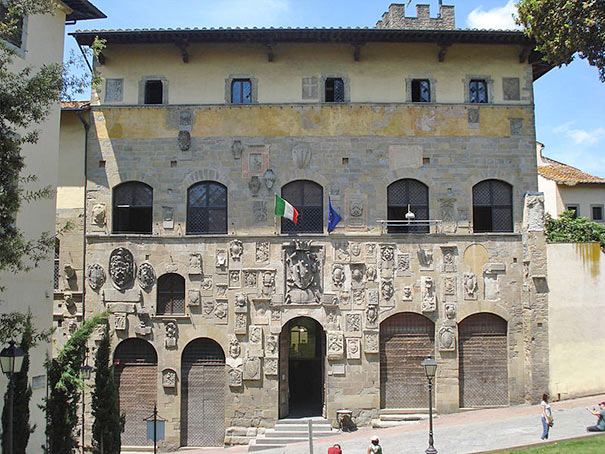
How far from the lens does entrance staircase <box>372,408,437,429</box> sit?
2094cm

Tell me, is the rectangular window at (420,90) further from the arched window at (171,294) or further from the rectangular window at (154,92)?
the arched window at (171,294)

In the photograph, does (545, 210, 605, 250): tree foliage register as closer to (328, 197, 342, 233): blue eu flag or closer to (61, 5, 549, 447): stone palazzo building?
(61, 5, 549, 447): stone palazzo building

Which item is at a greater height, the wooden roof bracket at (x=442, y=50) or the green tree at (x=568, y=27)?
the wooden roof bracket at (x=442, y=50)

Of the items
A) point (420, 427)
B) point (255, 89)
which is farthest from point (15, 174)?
→ point (420, 427)

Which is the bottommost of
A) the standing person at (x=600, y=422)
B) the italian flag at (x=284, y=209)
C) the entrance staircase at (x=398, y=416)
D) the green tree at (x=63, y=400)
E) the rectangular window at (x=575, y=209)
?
the entrance staircase at (x=398, y=416)

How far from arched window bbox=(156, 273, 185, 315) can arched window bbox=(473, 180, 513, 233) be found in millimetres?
10030

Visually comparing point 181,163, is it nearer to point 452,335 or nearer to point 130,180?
point 130,180

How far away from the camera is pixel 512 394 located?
70.4ft

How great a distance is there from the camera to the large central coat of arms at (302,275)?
21391mm

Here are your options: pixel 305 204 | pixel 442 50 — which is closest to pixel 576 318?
pixel 305 204

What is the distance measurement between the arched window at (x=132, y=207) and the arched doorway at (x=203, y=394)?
14.5 ft

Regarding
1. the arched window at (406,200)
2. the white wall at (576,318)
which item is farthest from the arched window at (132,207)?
the white wall at (576,318)

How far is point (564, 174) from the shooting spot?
3253 cm

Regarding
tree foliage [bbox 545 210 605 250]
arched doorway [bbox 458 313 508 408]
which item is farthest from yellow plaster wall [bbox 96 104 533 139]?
arched doorway [bbox 458 313 508 408]
